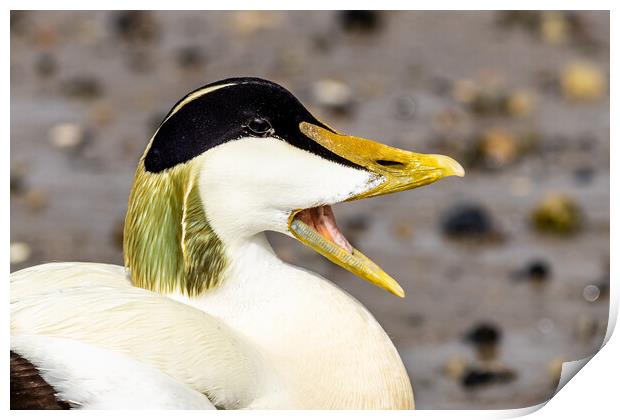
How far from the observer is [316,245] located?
1140 millimetres

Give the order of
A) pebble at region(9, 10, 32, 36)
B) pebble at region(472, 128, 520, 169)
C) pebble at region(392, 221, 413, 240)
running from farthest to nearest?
1. pebble at region(392, 221, 413, 240)
2. pebble at region(472, 128, 520, 169)
3. pebble at region(9, 10, 32, 36)

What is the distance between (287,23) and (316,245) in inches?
11.3

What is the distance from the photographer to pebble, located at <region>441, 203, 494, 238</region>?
141 cm

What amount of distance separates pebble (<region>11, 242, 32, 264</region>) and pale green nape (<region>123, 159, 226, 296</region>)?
22 cm

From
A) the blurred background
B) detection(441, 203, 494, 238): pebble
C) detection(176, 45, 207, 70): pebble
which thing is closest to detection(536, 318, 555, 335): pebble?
the blurred background

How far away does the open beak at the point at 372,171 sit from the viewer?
111 centimetres

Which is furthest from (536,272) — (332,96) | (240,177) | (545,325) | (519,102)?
(240,177)

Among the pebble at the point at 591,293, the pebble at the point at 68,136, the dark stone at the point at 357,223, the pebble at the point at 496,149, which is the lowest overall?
the pebble at the point at 591,293

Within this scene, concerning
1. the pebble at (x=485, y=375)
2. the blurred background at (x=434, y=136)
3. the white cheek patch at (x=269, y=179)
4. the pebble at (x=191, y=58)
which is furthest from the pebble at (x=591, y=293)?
the pebble at (x=191, y=58)

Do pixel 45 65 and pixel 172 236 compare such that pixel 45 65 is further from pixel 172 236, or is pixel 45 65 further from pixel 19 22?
pixel 172 236

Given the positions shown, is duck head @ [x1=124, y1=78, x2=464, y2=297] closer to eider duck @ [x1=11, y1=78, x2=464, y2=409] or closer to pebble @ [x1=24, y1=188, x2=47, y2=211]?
eider duck @ [x1=11, y1=78, x2=464, y2=409]

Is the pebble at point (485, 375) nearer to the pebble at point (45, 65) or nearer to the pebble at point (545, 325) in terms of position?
the pebble at point (545, 325)

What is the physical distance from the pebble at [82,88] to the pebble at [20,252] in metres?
0.17

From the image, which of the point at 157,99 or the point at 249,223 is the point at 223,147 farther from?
the point at 157,99
